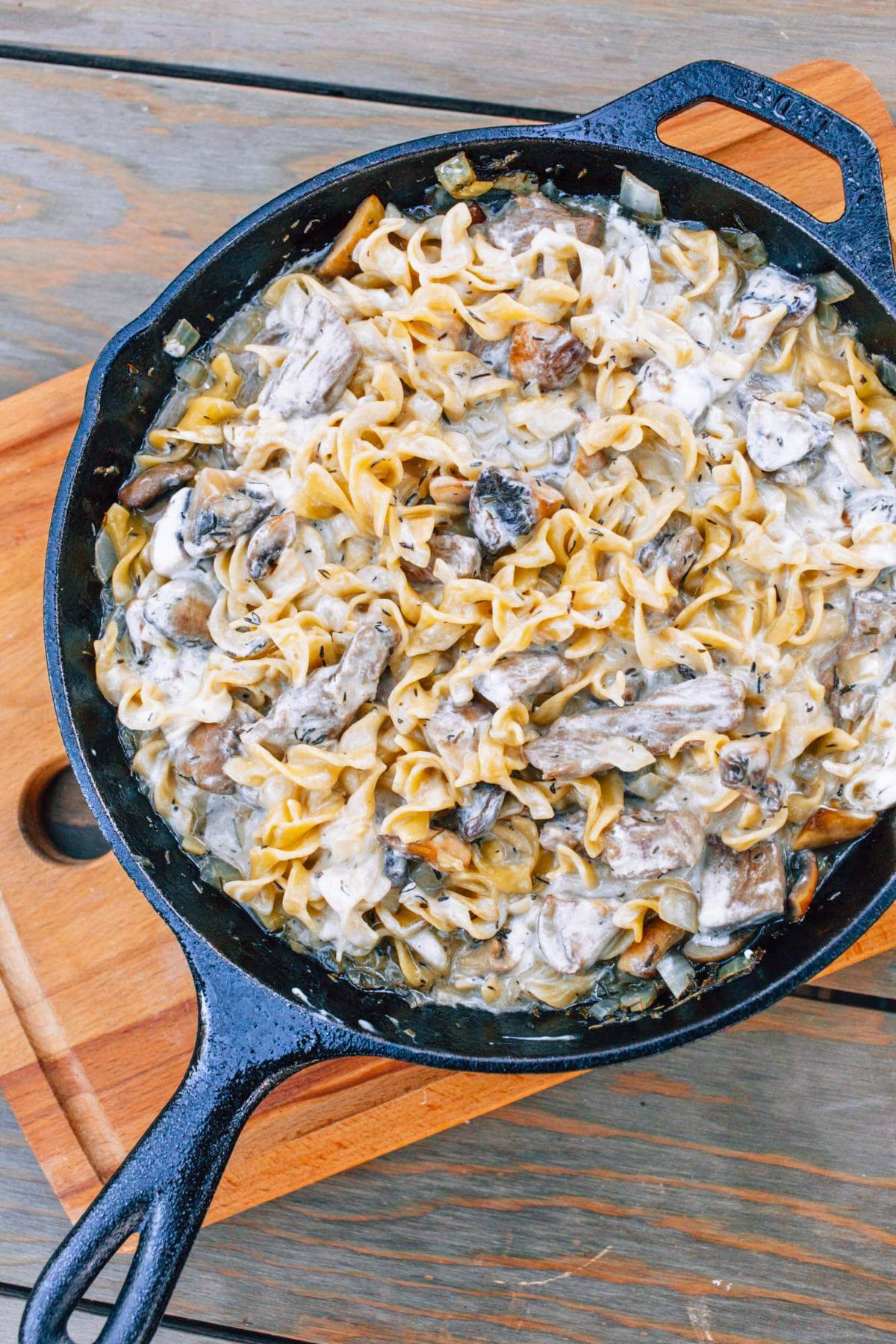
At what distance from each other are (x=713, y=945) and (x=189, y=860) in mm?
1228

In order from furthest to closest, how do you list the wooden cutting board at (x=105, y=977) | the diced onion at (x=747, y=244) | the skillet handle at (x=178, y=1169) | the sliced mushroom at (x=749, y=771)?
the wooden cutting board at (x=105, y=977), the diced onion at (x=747, y=244), the sliced mushroom at (x=749, y=771), the skillet handle at (x=178, y=1169)

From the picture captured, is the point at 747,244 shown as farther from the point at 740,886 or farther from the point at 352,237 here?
the point at 740,886

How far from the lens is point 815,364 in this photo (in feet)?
8.01

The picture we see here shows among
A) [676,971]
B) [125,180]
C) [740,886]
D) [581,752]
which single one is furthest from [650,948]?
[125,180]

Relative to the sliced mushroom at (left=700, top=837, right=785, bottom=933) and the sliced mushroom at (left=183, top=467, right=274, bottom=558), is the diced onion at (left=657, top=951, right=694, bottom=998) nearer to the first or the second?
the sliced mushroom at (left=700, top=837, right=785, bottom=933)

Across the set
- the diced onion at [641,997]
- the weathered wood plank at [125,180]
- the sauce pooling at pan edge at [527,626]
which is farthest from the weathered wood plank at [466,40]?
the diced onion at [641,997]

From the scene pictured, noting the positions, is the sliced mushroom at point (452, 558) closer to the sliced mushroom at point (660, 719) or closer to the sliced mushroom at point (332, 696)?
the sliced mushroom at point (332, 696)

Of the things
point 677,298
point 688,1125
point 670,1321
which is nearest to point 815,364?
point 677,298

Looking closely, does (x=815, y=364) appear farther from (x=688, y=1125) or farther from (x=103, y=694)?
(x=688, y=1125)

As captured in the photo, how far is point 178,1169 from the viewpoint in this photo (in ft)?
6.68

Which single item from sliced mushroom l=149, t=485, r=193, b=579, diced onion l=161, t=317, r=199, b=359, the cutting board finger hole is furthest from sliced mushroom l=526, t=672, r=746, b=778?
the cutting board finger hole

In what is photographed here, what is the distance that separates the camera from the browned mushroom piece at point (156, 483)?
2424 mm

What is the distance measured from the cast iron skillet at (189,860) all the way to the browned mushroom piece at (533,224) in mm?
94

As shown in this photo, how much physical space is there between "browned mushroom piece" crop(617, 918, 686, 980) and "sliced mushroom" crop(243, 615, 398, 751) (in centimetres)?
81
